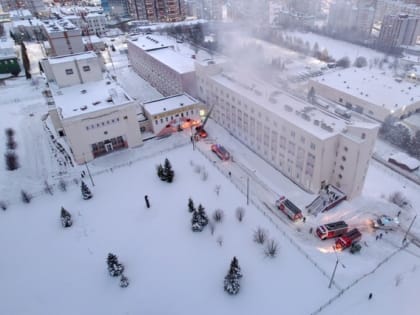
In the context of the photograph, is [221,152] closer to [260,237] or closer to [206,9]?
[260,237]

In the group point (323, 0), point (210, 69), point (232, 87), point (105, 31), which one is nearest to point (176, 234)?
point (232, 87)

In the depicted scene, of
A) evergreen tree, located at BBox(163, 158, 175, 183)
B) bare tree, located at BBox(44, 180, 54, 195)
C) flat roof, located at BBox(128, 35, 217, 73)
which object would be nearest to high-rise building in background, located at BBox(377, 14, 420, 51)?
flat roof, located at BBox(128, 35, 217, 73)

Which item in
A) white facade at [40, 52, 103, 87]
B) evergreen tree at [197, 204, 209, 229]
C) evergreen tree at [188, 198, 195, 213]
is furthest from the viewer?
white facade at [40, 52, 103, 87]

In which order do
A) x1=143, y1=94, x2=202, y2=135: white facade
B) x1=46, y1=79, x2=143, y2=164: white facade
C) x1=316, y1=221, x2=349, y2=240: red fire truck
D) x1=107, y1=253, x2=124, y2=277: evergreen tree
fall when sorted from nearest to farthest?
x1=107, y1=253, x2=124, y2=277: evergreen tree → x1=316, y1=221, x2=349, y2=240: red fire truck → x1=46, y1=79, x2=143, y2=164: white facade → x1=143, y1=94, x2=202, y2=135: white facade

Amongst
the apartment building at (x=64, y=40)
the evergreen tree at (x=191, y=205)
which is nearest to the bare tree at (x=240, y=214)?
the evergreen tree at (x=191, y=205)

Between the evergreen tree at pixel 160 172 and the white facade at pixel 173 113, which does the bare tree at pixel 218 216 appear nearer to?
the evergreen tree at pixel 160 172

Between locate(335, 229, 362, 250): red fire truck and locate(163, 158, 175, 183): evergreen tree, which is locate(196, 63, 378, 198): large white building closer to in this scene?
locate(335, 229, 362, 250): red fire truck
